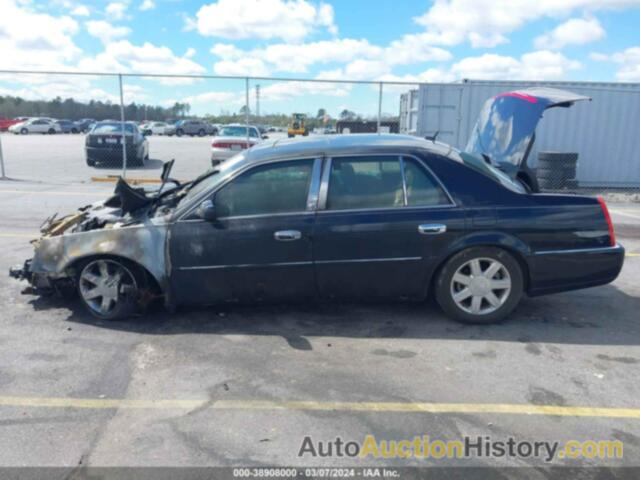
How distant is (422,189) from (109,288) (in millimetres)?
2748

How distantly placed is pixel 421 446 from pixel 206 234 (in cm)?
231

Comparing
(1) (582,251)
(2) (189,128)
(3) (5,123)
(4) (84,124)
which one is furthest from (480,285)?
(3) (5,123)

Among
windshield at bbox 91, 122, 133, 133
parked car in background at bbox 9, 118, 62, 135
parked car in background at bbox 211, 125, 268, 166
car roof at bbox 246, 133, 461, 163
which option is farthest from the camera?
parked car in background at bbox 9, 118, 62, 135

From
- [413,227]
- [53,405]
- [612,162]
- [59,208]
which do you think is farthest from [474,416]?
[612,162]

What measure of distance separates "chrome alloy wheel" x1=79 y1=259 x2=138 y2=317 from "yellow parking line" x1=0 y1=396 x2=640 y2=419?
1217 millimetres

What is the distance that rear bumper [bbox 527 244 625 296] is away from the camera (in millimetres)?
4316

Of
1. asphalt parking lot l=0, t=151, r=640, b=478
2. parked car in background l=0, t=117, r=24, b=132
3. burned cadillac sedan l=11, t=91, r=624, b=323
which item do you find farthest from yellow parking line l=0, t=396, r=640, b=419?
parked car in background l=0, t=117, r=24, b=132

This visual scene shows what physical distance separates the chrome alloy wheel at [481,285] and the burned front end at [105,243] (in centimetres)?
244

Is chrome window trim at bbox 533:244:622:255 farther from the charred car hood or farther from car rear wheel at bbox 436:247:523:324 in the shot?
the charred car hood

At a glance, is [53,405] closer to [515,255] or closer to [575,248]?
[515,255]

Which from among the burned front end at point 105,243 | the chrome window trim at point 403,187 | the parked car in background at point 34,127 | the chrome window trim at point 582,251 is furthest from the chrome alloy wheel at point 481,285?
the parked car in background at point 34,127

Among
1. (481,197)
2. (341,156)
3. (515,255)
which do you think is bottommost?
(515,255)

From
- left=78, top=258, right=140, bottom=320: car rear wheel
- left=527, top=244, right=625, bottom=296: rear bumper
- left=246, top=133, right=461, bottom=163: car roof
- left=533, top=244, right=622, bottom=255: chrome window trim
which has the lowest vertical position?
left=78, top=258, right=140, bottom=320: car rear wheel

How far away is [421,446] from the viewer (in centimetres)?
287
